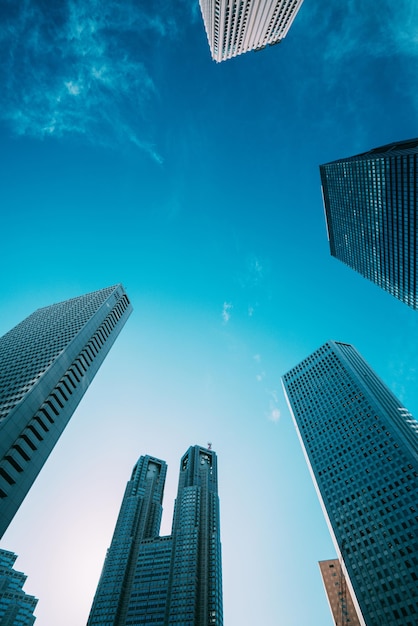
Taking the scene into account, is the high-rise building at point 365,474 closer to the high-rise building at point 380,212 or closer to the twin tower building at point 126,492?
the high-rise building at point 380,212

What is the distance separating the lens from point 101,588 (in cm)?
12762

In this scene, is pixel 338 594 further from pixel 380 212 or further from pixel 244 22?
pixel 244 22

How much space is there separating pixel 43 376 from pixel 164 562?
336ft

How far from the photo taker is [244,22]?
12350 centimetres

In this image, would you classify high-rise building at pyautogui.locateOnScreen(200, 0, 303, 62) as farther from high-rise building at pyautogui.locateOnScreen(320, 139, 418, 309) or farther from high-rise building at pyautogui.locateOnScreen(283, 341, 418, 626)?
high-rise building at pyautogui.locateOnScreen(283, 341, 418, 626)

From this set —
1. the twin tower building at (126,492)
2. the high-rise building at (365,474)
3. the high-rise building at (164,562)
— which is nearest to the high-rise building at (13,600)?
the twin tower building at (126,492)

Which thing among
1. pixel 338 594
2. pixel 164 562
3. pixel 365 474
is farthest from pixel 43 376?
pixel 338 594

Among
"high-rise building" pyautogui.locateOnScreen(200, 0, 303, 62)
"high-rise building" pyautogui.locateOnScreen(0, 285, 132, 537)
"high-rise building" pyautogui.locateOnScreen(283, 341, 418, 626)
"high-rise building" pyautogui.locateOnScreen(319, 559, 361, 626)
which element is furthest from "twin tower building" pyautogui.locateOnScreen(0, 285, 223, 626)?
"high-rise building" pyautogui.locateOnScreen(200, 0, 303, 62)

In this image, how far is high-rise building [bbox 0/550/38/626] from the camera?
133062 mm

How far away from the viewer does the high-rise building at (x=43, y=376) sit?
5834cm

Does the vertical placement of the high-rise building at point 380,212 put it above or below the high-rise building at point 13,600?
above

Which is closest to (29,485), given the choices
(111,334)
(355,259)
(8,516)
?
(8,516)

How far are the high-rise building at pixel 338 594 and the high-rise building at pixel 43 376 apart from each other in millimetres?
105320

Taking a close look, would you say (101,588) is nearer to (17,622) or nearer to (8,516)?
(17,622)
